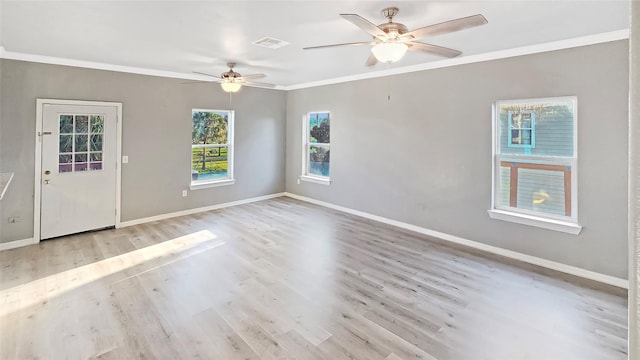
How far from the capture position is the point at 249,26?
3.29 metres

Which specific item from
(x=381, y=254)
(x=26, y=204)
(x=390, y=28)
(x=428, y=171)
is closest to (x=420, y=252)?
(x=381, y=254)

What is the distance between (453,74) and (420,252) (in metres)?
2.52

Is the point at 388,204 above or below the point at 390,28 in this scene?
below

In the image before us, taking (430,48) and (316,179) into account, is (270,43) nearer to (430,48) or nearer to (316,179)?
(430,48)

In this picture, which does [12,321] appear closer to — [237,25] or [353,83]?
[237,25]

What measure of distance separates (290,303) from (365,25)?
2470mm

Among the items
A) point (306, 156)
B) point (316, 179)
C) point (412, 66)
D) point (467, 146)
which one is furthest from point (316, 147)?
point (467, 146)

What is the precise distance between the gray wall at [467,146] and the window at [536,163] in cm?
10

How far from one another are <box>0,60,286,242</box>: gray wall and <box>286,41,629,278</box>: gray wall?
1.05 metres

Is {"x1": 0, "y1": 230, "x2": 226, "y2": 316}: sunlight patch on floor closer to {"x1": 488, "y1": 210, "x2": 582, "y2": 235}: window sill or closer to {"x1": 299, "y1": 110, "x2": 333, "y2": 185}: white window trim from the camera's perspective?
{"x1": 299, "y1": 110, "x2": 333, "y2": 185}: white window trim

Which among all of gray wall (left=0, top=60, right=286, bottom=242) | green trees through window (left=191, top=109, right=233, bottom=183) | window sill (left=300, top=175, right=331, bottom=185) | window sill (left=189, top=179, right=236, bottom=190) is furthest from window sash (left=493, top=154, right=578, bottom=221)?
green trees through window (left=191, top=109, right=233, bottom=183)

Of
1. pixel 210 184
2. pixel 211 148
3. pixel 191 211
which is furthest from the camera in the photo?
pixel 211 148

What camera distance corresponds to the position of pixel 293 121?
7.55 m

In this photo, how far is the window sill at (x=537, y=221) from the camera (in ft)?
12.3
